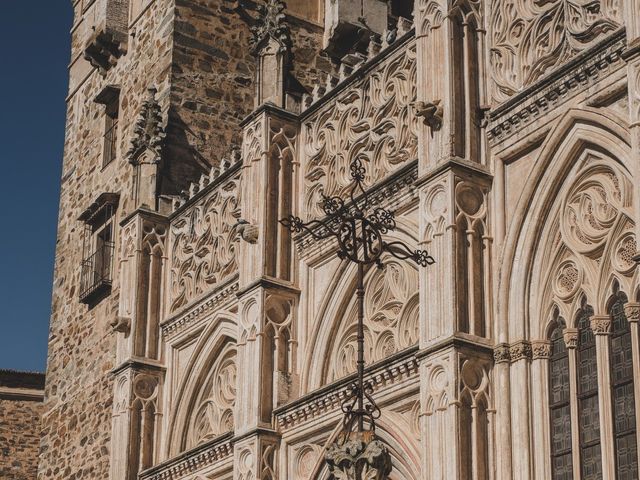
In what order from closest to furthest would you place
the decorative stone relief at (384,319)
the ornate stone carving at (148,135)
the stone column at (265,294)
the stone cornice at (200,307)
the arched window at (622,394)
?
the arched window at (622,394), the decorative stone relief at (384,319), the stone column at (265,294), the stone cornice at (200,307), the ornate stone carving at (148,135)

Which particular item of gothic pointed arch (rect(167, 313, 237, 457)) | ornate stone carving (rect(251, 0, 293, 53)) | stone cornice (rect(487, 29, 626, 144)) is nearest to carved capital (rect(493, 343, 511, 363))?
stone cornice (rect(487, 29, 626, 144))

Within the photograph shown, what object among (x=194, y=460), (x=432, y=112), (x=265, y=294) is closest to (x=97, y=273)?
(x=194, y=460)

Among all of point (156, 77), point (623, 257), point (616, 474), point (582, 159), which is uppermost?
point (156, 77)

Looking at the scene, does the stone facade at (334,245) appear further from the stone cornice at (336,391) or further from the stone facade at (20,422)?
the stone facade at (20,422)

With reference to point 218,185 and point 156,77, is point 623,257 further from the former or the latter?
point 156,77

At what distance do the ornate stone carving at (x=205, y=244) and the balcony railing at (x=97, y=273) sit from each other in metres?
2.56

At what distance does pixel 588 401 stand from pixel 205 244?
9.53 m

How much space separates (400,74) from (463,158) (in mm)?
2746

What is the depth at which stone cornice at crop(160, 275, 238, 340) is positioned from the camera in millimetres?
22281

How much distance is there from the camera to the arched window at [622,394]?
47.9ft

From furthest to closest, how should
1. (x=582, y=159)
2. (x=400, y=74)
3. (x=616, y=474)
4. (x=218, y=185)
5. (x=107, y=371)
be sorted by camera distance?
(x=107, y=371), (x=218, y=185), (x=400, y=74), (x=582, y=159), (x=616, y=474)

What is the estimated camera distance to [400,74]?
19641mm

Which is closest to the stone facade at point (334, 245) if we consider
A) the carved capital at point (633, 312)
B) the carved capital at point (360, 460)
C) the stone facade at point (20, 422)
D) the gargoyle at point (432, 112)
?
the gargoyle at point (432, 112)

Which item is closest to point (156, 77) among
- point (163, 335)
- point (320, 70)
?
point (320, 70)
